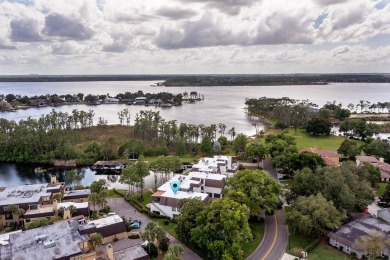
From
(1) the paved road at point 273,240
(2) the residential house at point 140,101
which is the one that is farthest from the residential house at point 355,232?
(2) the residential house at point 140,101

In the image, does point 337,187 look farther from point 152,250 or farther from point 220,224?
point 152,250

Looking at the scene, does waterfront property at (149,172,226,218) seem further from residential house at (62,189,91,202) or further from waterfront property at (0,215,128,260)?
residential house at (62,189,91,202)

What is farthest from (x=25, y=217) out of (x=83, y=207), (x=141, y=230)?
(x=141, y=230)

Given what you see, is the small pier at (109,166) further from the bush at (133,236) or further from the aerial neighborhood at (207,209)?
the bush at (133,236)

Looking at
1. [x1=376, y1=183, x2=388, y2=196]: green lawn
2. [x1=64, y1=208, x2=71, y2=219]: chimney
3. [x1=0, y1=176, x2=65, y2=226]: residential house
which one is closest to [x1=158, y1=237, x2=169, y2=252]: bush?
[x1=64, y1=208, x2=71, y2=219]: chimney

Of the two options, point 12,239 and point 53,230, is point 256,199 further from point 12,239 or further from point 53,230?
point 12,239

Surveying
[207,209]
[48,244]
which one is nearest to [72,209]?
[48,244]
